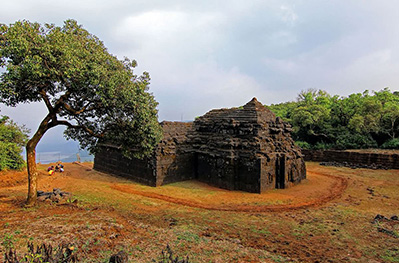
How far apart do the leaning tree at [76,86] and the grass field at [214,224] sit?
248 cm

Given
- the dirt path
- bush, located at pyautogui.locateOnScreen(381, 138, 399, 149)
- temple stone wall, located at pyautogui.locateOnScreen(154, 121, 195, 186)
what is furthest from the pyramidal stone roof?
bush, located at pyautogui.locateOnScreen(381, 138, 399, 149)

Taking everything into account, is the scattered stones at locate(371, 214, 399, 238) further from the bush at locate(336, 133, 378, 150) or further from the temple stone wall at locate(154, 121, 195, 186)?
the bush at locate(336, 133, 378, 150)

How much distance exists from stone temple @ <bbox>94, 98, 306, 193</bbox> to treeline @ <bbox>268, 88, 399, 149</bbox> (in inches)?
616

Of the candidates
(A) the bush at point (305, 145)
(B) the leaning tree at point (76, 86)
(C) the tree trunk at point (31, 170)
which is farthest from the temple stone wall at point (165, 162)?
(A) the bush at point (305, 145)

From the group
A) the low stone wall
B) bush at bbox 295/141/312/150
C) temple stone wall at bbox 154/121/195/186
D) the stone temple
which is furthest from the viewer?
bush at bbox 295/141/312/150

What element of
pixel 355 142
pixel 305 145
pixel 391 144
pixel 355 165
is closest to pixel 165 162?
pixel 355 165

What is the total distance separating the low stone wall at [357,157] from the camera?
21.4 m

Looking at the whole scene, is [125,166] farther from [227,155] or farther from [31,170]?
[31,170]

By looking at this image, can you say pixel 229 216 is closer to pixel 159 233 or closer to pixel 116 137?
pixel 159 233

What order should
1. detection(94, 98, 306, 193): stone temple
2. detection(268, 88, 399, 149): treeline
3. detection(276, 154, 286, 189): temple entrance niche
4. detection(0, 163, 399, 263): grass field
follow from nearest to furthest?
detection(0, 163, 399, 263): grass field, detection(94, 98, 306, 193): stone temple, detection(276, 154, 286, 189): temple entrance niche, detection(268, 88, 399, 149): treeline

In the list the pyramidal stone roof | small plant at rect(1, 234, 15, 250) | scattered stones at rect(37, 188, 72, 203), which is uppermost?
the pyramidal stone roof

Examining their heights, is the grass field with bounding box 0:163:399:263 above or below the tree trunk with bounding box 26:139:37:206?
below

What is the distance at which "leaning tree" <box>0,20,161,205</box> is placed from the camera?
6.91 meters

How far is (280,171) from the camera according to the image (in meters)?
14.8
